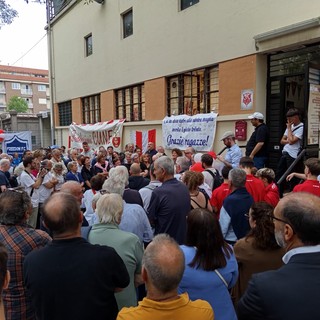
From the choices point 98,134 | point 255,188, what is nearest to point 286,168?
point 255,188

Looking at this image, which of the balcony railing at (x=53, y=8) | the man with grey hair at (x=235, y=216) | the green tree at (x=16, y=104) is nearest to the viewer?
the man with grey hair at (x=235, y=216)

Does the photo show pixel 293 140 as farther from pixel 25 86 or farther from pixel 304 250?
pixel 25 86

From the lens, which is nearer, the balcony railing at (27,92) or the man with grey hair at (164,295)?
the man with grey hair at (164,295)

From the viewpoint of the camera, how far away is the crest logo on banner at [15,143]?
1160cm

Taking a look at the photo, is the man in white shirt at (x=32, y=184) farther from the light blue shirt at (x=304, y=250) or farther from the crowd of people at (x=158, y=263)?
the light blue shirt at (x=304, y=250)

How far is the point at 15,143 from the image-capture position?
1177 cm

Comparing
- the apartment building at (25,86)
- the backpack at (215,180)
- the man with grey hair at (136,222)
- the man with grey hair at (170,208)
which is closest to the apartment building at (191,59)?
the backpack at (215,180)

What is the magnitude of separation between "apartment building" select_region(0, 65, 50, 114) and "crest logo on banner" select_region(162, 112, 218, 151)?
68475 millimetres

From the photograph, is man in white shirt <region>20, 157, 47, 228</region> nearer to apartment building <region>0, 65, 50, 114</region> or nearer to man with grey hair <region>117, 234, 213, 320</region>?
man with grey hair <region>117, 234, 213, 320</region>

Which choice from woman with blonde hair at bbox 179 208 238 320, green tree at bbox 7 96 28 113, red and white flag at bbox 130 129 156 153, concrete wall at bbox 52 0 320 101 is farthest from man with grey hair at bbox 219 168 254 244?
green tree at bbox 7 96 28 113

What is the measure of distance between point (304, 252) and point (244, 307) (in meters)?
0.41

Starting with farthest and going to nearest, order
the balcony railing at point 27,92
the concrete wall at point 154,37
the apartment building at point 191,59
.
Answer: the balcony railing at point 27,92 < the concrete wall at point 154,37 < the apartment building at point 191,59

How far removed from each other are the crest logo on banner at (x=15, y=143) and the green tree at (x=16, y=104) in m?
64.1

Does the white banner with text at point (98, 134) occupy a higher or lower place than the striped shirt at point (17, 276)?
higher
